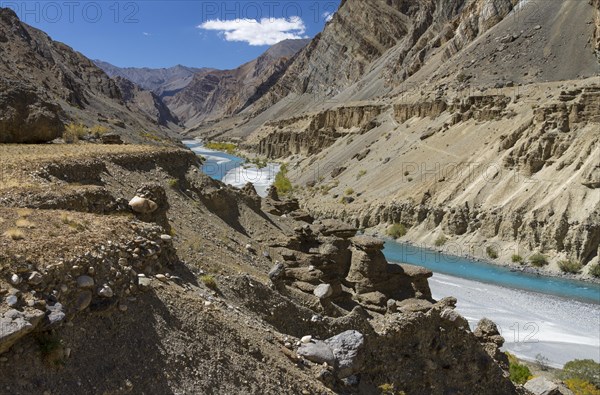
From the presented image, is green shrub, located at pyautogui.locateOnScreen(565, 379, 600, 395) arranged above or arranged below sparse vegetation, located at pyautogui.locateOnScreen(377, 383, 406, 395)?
below

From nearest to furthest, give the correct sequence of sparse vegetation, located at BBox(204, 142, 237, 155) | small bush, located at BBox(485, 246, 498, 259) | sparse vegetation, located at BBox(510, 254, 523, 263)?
sparse vegetation, located at BBox(510, 254, 523, 263), small bush, located at BBox(485, 246, 498, 259), sparse vegetation, located at BBox(204, 142, 237, 155)

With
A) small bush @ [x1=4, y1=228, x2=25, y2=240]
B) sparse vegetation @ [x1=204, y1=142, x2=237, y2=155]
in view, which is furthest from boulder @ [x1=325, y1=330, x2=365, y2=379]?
sparse vegetation @ [x1=204, y1=142, x2=237, y2=155]

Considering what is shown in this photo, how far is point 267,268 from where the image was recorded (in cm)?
1669

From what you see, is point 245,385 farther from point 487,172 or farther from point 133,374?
point 487,172

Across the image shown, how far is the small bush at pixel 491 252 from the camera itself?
113ft

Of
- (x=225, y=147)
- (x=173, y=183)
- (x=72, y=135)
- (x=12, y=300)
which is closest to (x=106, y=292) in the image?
(x=12, y=300)

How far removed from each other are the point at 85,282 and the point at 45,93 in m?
27.4

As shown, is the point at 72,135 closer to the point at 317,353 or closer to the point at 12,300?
the point at 317,353

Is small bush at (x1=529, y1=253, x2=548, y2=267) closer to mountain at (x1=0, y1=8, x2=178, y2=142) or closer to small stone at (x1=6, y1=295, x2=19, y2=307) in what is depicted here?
mountain at (x1=0, y1=8, x2=178, y2=142)

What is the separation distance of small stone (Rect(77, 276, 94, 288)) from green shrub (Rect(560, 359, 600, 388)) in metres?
17.9

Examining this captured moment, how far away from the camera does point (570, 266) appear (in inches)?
1222

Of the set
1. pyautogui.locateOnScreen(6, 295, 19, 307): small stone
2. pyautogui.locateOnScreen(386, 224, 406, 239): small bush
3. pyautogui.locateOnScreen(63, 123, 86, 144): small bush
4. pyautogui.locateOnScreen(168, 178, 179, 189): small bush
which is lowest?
pyautogui.locateOnScreen(386, 224, 406, 239): small bush

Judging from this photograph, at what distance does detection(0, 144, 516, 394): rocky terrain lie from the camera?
5551 millimetres

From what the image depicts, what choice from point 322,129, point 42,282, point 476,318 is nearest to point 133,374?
point 42,282
